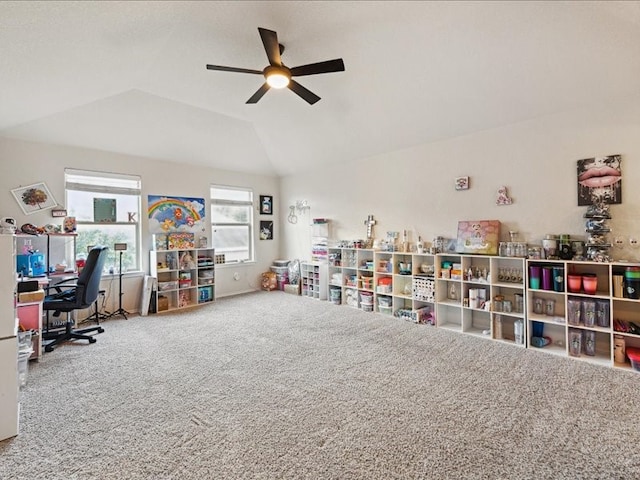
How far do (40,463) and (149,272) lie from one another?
12.8 feet

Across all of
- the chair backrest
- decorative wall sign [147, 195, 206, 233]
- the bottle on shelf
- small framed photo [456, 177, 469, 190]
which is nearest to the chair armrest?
the chair backrest

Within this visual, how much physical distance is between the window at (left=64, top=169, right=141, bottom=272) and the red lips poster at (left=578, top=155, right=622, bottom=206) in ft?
20.7

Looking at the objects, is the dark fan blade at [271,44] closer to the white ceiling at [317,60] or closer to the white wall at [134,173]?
the white ceiling at [317,60]

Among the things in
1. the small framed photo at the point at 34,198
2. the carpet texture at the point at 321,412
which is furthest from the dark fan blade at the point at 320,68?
the small framed photo at the point at 34,198

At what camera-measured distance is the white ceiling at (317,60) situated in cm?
252

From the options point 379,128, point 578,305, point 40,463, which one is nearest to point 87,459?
point 40,463

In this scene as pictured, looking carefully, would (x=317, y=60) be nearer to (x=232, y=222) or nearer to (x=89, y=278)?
(x=89, y=278)

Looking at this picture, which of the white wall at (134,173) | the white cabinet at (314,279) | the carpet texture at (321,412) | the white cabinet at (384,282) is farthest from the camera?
the white cabinet at (314,279)

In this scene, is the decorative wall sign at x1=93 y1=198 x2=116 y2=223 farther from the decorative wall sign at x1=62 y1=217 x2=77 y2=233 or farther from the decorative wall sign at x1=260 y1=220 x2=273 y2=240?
the decorative wall sign at x1=260 y1=220 x2=273 y2=240

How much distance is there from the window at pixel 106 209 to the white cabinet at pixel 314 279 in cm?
305

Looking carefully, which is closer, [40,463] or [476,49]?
[40,463]

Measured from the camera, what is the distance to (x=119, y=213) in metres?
5.18

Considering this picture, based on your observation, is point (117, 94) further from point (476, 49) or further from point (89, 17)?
point (476, 49)

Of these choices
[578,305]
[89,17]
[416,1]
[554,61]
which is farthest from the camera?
[578,305]
